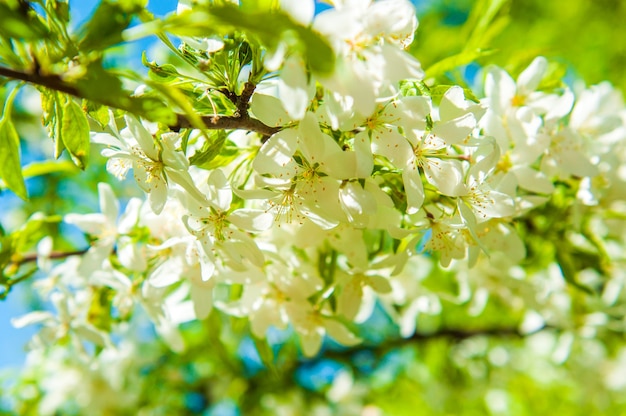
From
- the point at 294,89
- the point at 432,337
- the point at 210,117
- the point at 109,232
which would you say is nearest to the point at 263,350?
the point at 109,232

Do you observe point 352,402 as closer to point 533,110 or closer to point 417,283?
point 417,283

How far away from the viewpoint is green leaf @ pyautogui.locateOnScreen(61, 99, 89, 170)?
1093 mm

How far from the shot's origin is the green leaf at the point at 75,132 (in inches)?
43.0

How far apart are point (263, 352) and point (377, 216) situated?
1.96ft

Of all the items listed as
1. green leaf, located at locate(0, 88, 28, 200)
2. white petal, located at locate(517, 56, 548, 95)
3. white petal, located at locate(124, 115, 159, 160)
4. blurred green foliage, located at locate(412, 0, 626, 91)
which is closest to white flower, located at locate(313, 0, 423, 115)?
white petal, located at locate(124, 115, 159, 160)

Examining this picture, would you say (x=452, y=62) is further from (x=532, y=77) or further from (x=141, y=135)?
(x=141, y=135)

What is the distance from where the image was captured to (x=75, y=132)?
1.12 meters

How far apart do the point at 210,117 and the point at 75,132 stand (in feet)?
0.90

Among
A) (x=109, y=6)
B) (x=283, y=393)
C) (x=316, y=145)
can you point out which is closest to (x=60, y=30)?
(x=109, y=6)

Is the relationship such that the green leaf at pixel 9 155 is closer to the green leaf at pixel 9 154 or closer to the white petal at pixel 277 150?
the green leaf at pixel 9 154

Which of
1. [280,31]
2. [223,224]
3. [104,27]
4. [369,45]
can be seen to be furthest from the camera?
[223,224]

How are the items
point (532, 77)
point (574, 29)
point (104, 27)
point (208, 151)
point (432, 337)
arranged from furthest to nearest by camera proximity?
point (574, 29) < point (432, 337) < point (532, 77) < point (208, 151) < point (104, 27)

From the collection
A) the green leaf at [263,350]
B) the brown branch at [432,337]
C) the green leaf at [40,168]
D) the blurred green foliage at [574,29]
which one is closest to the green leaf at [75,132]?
the green leaf at [40,168]

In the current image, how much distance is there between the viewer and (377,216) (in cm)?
131
